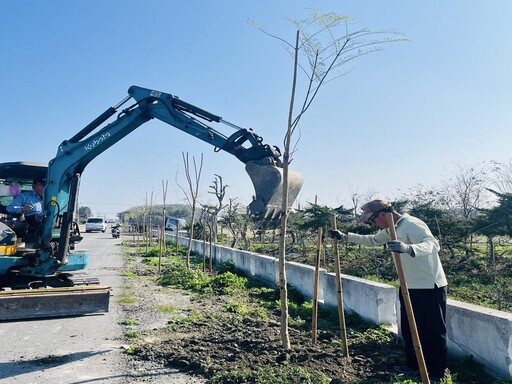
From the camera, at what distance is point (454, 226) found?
14305 mm

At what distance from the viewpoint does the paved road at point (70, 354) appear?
16.0ft

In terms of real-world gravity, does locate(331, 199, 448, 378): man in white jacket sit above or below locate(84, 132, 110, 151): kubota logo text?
below

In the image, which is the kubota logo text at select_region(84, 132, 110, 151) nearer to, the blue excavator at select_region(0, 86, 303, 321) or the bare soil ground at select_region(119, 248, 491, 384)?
the blue excavator at select_region(0, 86, 303, 321)

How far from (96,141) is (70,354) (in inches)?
173

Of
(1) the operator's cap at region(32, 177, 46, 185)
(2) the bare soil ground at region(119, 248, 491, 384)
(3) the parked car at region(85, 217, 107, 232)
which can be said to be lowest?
(2) the bare soil ground at region(119, 248, 491, 384)

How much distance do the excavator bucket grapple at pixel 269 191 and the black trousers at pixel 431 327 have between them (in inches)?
82.8

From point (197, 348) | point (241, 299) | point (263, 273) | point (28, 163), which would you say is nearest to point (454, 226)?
point (263, 273)

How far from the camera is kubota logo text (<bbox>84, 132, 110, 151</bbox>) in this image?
29.1 feet

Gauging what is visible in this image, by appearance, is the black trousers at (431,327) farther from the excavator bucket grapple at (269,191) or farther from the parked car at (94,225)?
the parked car at (94,225)

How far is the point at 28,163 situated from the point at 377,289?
7.08 meters

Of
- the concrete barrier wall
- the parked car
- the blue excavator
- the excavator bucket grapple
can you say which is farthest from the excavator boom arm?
the parked car

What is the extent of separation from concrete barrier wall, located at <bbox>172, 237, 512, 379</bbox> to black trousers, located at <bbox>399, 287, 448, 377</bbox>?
1.32ft

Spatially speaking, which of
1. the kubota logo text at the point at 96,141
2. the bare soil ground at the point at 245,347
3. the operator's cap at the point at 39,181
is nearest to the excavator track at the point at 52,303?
the bare soil ground at the point at 245,347

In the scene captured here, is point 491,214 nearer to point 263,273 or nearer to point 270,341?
point 263,273
